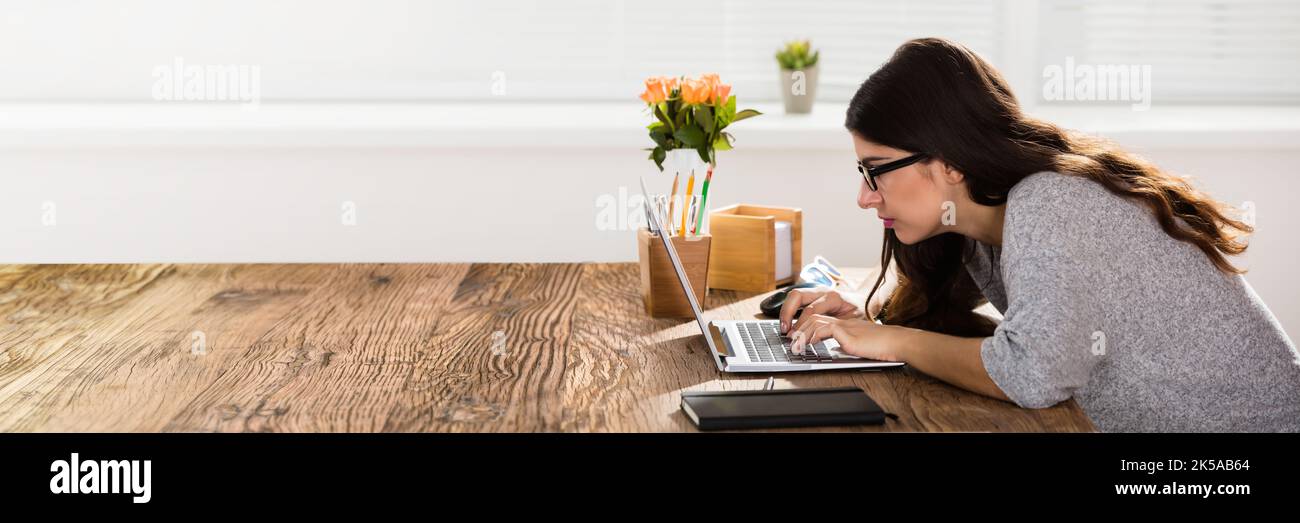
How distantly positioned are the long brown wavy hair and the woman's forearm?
0.24 metres

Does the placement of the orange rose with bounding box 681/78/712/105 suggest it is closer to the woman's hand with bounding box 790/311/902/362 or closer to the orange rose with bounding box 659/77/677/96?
the orange rose with bounding box 659/77/677/96

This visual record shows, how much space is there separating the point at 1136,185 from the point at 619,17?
70.5 inches

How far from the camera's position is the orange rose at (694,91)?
1834 mm

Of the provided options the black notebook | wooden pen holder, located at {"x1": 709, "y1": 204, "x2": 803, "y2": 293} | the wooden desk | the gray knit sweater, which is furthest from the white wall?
the black notebook

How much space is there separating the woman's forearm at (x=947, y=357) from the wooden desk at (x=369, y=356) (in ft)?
0.06

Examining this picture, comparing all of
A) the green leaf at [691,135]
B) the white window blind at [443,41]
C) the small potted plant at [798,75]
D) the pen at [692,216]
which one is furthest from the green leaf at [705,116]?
the white window blind at [443,41]

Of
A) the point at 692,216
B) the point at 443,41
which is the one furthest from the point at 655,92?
the point at 443,41

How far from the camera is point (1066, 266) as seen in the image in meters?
1.38

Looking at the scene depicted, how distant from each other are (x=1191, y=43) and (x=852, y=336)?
6.77ft

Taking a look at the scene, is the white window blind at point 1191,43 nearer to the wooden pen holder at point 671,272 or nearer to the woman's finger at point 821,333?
the wooden pen holder at point 671,272

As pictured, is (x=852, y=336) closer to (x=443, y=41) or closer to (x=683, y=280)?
(x=683, y=280)
